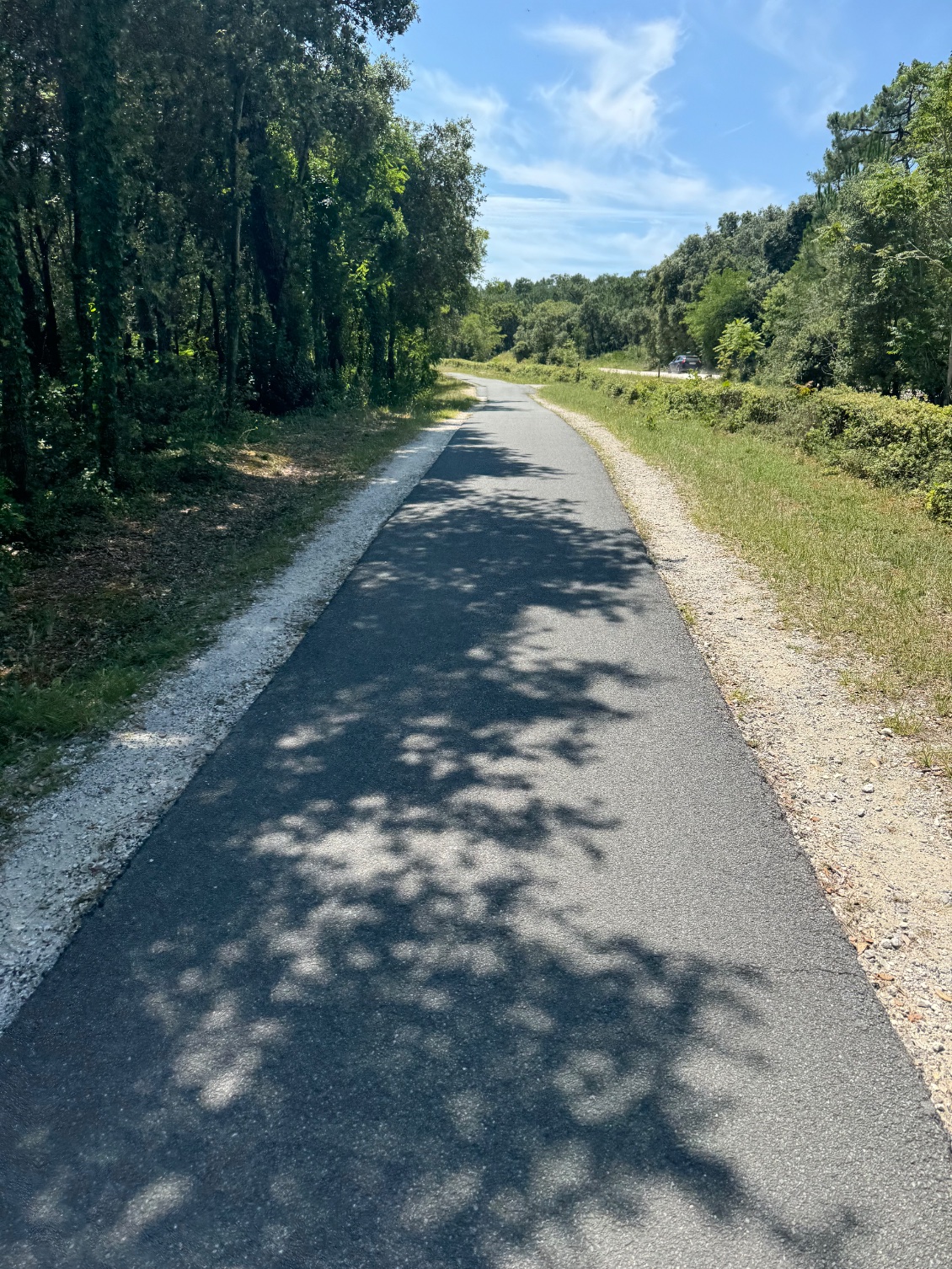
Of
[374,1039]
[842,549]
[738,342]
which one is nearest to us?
[374,1039]

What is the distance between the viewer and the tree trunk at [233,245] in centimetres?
1559

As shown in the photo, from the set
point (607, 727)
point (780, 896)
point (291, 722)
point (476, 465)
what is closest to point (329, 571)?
point (291, 722)

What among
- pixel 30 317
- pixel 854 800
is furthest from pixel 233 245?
pixel 854 800

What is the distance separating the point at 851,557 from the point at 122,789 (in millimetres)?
7950

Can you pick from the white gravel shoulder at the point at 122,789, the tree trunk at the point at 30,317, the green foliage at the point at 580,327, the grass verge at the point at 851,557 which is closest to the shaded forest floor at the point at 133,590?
the white gravel shoulder at the point at 122,789

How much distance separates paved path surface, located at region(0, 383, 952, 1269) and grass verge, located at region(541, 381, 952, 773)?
182cm

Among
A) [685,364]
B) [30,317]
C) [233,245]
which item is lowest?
[30,317]

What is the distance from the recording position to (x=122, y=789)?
14.6 feet

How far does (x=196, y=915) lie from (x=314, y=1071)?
1.03 metres

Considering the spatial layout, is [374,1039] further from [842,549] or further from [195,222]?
[195,222]

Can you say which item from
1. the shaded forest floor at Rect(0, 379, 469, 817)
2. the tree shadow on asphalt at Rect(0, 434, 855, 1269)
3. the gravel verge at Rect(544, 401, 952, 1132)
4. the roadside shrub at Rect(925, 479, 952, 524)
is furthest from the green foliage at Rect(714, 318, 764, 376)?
the tree shadow on asphalt at Rect(0, 434, 855, 1269)

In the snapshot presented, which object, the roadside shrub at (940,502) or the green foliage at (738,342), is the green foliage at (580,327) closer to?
the green foliage at (738,342)

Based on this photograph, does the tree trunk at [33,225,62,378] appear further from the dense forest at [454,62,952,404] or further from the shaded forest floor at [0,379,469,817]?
the dense forest at [454,62,952,404]

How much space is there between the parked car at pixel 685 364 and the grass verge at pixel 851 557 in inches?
1922
